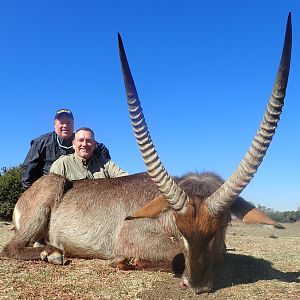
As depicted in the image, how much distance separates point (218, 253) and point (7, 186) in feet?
52.2

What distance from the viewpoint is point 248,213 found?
5.79 metres

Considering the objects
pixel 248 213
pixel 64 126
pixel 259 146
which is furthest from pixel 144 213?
pixel 64 126

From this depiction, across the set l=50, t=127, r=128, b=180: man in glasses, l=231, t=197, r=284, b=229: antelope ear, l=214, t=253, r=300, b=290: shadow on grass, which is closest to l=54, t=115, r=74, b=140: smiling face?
l=50, t=127, r=128, b=180: man in glasses

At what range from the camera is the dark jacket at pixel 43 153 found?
1004 centimetres

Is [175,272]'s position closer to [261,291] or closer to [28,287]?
[261,291]

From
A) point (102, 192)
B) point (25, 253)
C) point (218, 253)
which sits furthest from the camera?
point (102, 192)

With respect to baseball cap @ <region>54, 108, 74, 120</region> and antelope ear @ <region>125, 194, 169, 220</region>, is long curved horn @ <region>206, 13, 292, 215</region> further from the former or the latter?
baseball cap @ <region>54, 108, 74, 120</region>

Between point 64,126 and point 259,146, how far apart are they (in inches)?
223

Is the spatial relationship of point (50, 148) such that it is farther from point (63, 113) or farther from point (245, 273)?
point (245, 273)

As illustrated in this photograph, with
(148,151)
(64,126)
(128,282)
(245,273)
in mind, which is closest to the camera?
(148,151)

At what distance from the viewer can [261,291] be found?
5391mm

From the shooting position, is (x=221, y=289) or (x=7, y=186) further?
(x=7, y=186)

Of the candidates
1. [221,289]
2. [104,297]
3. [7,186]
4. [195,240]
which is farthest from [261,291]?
[7,186]

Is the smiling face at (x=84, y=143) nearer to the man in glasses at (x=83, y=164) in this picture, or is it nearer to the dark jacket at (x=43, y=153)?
the man in glasses at (x=83, y=164)
